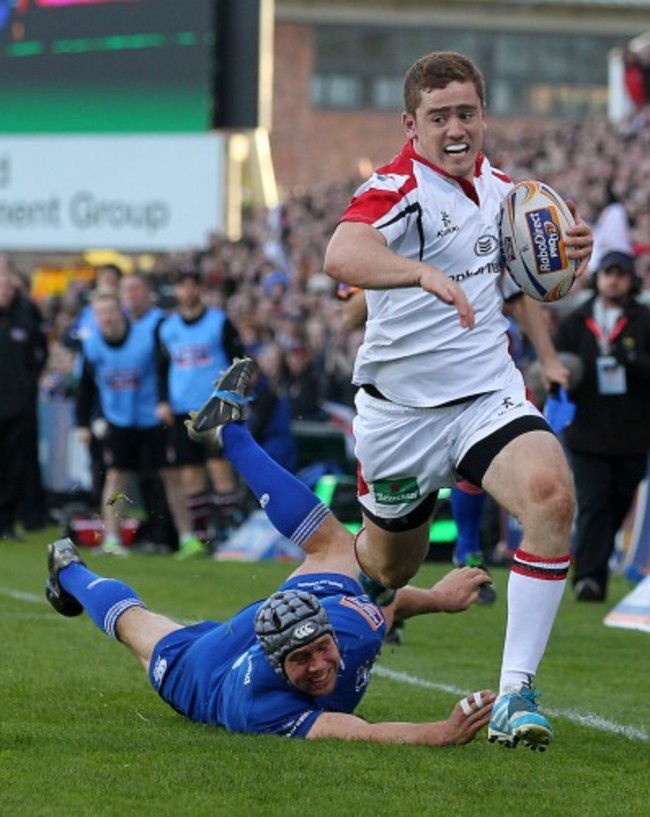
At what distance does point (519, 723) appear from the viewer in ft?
21.1

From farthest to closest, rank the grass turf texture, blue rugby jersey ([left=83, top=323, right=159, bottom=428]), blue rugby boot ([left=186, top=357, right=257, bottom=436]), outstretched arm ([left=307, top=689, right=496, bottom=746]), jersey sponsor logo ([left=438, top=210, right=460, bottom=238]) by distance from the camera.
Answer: blue rugby jersey ([left=83, top=323, right=159, bottom=428]), blue rugby boot ([left=186, top=357, right=257, bottom=436]), jersey sponsor logo ([left=438, top=210, right=460, bottom=238]), outstretched arm ([left=307, top=689, right=496, bottom=746]), the grass turf texture

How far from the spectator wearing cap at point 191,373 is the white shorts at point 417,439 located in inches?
340

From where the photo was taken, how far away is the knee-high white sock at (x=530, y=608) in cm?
678

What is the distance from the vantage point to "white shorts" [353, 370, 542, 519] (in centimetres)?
714

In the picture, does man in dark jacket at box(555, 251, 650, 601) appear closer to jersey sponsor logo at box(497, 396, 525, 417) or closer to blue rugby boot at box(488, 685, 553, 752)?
jersey sponsor logo at box(497, 396, 525, 417)

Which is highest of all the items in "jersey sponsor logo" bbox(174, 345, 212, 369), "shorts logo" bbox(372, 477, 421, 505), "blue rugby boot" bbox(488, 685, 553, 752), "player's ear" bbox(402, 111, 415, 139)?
"player's ear" bbox(402, 111, 415, 139)

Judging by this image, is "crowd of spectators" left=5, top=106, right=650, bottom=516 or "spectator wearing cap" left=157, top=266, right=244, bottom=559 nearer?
"spectator wearing cap" left=157, top=266, right=244, bottom=559

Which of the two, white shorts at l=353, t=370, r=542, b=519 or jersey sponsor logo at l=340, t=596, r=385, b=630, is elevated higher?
white shorts at l=353, t=370, r=542, b=519

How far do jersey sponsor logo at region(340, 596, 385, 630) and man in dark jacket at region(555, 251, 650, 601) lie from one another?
5.84 meters

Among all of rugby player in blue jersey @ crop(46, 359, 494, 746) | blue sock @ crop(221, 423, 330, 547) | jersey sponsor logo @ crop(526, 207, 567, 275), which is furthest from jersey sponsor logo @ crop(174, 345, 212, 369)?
jersey sponsor logo @ crop(526, 207, 567, 275)

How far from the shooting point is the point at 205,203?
27797 millimetres

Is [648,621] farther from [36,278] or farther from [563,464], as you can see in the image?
[36,278]

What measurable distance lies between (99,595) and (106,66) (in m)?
20.5

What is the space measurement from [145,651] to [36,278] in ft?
119
